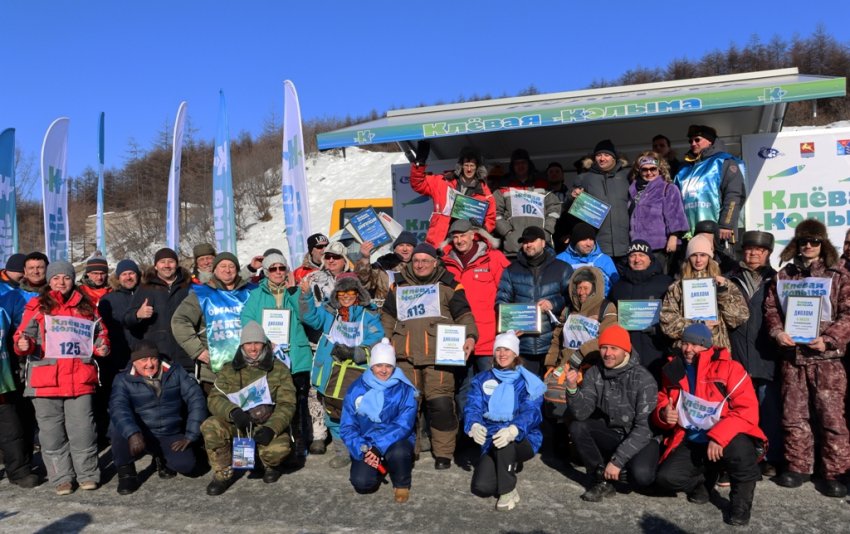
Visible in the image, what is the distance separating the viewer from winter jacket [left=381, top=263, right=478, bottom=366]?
5941mm

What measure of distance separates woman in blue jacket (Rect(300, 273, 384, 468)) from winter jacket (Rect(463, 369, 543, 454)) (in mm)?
1157

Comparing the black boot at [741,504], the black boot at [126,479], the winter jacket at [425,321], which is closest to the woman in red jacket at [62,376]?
the black boot at [126,479]

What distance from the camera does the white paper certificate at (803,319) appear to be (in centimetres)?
502

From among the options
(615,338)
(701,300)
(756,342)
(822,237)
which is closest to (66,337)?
(615,338)

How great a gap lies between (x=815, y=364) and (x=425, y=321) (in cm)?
313

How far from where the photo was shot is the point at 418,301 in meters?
6.00

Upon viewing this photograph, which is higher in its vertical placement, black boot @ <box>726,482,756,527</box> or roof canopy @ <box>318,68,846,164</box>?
roof canopy @ <box>318,68,846,164</box>

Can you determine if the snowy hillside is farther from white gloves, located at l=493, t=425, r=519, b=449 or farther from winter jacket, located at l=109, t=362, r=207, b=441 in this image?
white gloves, located at l=493, t=425, r=519, b=449

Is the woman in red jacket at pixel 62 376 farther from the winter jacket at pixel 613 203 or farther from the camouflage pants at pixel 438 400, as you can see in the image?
the winter jacket at pixel 613 203

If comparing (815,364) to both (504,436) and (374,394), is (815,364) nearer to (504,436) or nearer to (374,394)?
(504,436)

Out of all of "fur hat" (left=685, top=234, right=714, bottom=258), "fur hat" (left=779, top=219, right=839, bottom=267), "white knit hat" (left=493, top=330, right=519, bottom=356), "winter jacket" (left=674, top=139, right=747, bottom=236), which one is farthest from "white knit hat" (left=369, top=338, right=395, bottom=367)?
"fur hat" (left=779, top=219, right=839, bottom=267)

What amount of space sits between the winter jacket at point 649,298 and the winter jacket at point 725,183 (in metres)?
1.16

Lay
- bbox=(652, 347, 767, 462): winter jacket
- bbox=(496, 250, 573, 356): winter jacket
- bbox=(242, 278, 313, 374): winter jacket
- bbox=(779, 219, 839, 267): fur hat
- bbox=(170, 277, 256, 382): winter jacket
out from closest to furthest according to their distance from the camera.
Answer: bbox=(652, 347, 767, 462): winter jacket, bbox=(779, 219, 839, 267): fur hat, bbox=(496, 250, 573, 356): winter jacket, bbox=(170, 277, 256, 382): winter jacket, bbox=(242, 278, 313, 374): winter jacket

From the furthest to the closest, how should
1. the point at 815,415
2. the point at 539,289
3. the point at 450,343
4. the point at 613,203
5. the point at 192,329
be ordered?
the point at 613,203, the point at 192,329, the point at 539,289, the point at 450,343, the point at 815,415
